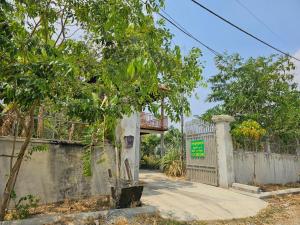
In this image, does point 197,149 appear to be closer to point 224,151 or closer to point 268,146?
point 224,151

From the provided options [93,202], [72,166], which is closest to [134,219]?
[93,202]

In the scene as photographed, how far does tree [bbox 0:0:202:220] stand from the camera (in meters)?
3.97

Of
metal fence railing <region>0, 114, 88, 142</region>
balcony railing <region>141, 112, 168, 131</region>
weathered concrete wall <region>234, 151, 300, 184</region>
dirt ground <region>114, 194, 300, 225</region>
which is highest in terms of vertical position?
balcony railing <region>141, 112, 168, 131</region>

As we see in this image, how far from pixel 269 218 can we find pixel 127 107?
16.4 ft

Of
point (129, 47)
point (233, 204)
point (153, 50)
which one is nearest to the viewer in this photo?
point (153, 50)

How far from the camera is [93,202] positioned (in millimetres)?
7680

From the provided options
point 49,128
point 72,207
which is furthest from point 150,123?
point 72,207

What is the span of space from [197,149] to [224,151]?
155 centimetres

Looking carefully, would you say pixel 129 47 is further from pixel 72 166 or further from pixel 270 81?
pixel 270 81

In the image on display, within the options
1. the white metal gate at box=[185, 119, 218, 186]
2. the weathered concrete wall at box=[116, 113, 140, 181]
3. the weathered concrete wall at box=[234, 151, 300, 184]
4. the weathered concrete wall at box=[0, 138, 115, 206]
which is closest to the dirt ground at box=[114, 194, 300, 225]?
the weathered concrete wall at box=[0, 138, 115, 206]

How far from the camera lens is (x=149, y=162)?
833 inches

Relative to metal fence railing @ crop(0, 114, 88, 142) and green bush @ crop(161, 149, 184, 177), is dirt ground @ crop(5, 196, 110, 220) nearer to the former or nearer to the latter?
metal fence railing @ crop(0, 114, 88, 142)

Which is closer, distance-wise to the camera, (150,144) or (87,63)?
(87,63)

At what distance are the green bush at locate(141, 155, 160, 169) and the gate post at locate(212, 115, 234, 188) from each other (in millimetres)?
9464
